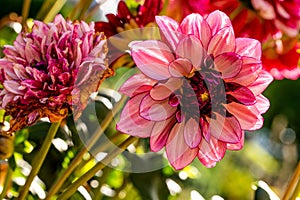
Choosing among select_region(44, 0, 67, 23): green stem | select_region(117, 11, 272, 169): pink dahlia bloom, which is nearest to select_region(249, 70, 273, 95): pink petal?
select_region(117, 11, 272, 169): pink dahlia bloom

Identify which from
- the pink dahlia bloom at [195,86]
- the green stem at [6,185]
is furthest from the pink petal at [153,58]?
the green stem at [6,185]

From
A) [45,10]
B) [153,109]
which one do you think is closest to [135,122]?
[153,109]

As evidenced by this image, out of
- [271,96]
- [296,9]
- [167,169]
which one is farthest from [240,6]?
[271,96]

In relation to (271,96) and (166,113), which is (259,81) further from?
(271,96)

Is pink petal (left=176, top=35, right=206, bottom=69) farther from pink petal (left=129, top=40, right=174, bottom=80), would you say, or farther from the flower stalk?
the flower stalk

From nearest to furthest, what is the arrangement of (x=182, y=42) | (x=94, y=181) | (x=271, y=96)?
(x=182, y=42), (x=94, y=181), (x=271, y=96)

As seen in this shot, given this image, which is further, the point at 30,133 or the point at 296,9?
the point at 30,133

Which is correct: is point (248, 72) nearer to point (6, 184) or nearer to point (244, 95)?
point (244, 95)

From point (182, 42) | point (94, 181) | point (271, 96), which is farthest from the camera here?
point (271, 96)
